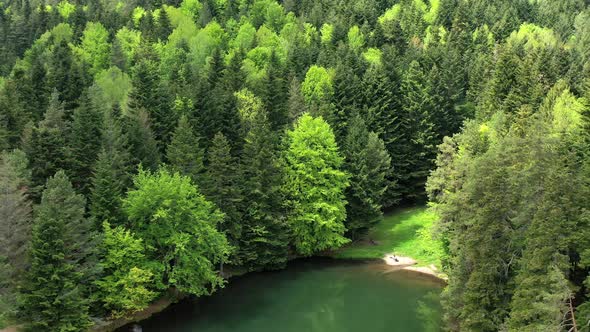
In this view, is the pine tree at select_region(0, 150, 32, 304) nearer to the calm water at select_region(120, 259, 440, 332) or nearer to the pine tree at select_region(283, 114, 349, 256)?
the calm water at select_region(120, 259, 440, 332)

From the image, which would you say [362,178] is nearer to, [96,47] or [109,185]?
[109,185]

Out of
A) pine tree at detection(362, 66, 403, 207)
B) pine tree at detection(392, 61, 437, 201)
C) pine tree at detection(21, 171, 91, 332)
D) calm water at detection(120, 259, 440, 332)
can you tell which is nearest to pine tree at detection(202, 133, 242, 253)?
calm water at detection(120, 259, 440, 332)

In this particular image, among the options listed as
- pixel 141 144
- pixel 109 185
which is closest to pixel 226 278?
pixel 141 144

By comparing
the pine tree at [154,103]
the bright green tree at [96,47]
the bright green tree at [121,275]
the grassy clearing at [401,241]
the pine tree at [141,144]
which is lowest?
the grassy clearing at [401,241]

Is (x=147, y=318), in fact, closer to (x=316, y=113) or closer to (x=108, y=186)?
(x=108, y=186)

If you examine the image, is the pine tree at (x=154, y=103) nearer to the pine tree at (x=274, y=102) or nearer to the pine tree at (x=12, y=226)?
the pine tree at (x=274, y=102)

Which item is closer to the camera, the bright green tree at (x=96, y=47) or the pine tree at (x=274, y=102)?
the pine tree at (x=274, y=102)

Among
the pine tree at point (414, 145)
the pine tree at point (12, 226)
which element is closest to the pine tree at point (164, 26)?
the pine tree at point (414, 145)
